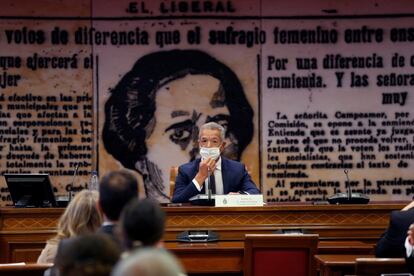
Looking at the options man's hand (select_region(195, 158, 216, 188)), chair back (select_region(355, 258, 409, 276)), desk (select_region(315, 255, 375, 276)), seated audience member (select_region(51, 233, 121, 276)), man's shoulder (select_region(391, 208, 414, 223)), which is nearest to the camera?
seated audience member (select_region(51, 233, 121, 276))

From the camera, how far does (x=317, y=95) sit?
9367mm

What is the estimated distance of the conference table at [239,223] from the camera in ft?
22.2

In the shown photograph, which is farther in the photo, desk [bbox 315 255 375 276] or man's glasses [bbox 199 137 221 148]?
man's glasses [bbox 199 137 221 148]

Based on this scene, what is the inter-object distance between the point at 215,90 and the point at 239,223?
9.21ft

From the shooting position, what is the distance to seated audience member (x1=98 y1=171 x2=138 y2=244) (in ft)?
12.7

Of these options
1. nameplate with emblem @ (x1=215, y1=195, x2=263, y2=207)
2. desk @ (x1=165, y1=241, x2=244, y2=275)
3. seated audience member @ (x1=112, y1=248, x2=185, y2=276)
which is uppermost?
seated audience member @ (x1=112, y1=248, x2=185, y2=276)

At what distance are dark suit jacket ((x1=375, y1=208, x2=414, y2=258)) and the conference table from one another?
120 cm

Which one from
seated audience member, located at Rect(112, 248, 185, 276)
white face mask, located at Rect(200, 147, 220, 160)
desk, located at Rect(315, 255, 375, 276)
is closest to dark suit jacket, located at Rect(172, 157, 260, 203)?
white face mask, located at Rect(200, 147, 220, 160)

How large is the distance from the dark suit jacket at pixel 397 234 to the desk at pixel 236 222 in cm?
146

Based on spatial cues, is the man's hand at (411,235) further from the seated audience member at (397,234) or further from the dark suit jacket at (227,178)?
the dark suit jacket at (227,178)

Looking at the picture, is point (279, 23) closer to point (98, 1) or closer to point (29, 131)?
point (98, 1)

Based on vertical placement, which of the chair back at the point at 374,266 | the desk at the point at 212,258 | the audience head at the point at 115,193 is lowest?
the desk at the point at 212,258

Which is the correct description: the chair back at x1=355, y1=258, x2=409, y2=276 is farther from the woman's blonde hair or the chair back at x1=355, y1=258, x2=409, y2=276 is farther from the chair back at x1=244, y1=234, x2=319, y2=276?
the woman's blonde hair

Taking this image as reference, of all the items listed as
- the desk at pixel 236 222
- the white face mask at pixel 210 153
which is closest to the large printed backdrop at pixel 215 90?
the white face mask at pixel 210 153
